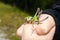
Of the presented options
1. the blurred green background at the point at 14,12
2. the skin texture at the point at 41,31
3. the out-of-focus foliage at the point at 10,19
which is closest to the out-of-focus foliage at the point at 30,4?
the blurred green background at the point at 14,12

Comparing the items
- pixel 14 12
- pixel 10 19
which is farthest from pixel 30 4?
pixel 10 19

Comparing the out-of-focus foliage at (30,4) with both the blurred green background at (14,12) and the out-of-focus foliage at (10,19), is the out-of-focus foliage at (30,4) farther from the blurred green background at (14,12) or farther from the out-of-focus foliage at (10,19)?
the out-of-focus foliage at (10,19)

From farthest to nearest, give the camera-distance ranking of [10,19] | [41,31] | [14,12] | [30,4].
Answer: [14,12], [30,4], [10,19], [41,31]

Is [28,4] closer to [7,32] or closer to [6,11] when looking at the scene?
[6,11]

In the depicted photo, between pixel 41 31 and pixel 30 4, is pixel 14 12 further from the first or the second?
pixel 41 31

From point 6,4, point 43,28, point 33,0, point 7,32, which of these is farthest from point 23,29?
point 6,4

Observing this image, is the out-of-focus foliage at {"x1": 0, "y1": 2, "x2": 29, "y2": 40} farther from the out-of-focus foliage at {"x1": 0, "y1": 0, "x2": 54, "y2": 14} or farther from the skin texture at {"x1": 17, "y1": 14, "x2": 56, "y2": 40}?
the skin texture at {"x1": 17, "y1": 14, "x2": 56, "y2": 40}

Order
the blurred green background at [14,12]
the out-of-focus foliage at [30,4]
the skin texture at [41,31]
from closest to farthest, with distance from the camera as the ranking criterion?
the skin texture at [41,31] < the blurred green background at [14,12] < the out-of-focus foliage at [30,4]

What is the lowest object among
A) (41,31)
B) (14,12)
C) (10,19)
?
(41,31)
